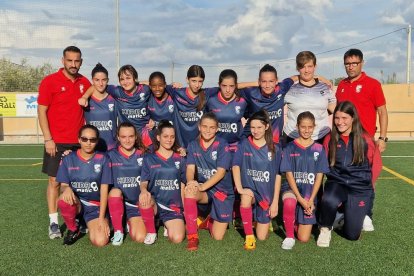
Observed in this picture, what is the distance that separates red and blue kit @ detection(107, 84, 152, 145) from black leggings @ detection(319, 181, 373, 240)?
2096mm

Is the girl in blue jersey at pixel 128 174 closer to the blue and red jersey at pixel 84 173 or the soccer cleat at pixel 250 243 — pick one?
the blue and red jersey at pixel 84 173

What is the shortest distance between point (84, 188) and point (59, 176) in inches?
11.3

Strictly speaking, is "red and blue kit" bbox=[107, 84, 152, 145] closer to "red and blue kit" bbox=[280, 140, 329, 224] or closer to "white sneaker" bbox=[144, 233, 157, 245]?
"white sneaker" bbox=[144, 233, 157, 245]

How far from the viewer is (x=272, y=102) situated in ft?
15.8

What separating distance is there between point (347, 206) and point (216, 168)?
1404mm

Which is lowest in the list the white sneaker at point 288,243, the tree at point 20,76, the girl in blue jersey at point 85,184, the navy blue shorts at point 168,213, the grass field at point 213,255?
the grass field at point 213,255

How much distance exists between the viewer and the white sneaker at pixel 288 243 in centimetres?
397

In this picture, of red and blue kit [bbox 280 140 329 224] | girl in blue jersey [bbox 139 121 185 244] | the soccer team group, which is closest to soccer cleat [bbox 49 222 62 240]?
the soccer team group

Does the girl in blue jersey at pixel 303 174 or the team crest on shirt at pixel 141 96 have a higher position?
the team crest on shirt at pixel 141 96

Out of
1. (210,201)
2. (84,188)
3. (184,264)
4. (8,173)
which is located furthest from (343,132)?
(8,173)

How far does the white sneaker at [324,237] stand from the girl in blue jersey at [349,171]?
1.9 inches

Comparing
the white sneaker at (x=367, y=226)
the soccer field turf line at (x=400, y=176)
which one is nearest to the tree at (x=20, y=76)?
the soccer field turf line at (x=400, y=176)

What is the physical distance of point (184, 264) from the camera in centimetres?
357

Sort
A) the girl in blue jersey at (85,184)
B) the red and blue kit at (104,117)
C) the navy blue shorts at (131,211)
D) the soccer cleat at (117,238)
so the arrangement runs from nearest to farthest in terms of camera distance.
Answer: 1. the soccer cleat at (117,238)
2. the girl in blue jersey at (85,184)
3. the navy blue shorts at (131,211)
4. the red and blue kit at (104,117)
